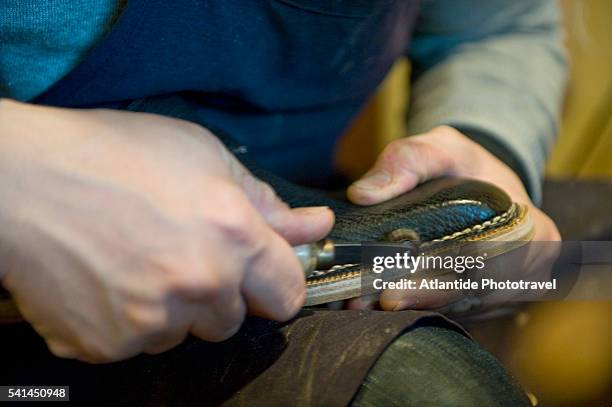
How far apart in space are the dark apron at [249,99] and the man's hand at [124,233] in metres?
0.04

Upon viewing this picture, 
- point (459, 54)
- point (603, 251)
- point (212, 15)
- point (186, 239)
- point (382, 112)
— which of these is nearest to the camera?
point (186, 239)

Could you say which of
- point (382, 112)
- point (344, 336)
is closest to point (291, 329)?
point (344, 336)

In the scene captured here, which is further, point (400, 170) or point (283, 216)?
point (400, 170)

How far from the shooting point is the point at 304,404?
365 mm

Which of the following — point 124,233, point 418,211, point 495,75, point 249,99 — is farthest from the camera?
point 495,75

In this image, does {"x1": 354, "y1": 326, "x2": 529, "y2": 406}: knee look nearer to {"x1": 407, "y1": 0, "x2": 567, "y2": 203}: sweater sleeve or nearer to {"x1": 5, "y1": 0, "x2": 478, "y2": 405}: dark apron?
{"x1": 5, "y1": 0, "x2": 478, "y2": 405}: dark apron

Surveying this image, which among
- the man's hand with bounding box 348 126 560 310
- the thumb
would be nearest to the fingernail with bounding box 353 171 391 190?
the man's hand with bounding box 348 126 560 310

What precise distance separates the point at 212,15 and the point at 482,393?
0.31 meters

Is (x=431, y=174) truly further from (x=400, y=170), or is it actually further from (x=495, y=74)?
(x=495, y=74)

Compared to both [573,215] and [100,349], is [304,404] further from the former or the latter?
[573,215]

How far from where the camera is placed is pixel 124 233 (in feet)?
1.14

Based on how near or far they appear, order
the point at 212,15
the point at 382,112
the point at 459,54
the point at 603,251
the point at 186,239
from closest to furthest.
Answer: the point at 186,239 → the point at 212,15 → the point at 603,251 → the point at 459,54 → the point at 382,112

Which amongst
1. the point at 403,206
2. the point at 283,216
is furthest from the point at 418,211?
the point at 283,216

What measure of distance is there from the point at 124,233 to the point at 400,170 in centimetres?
24
